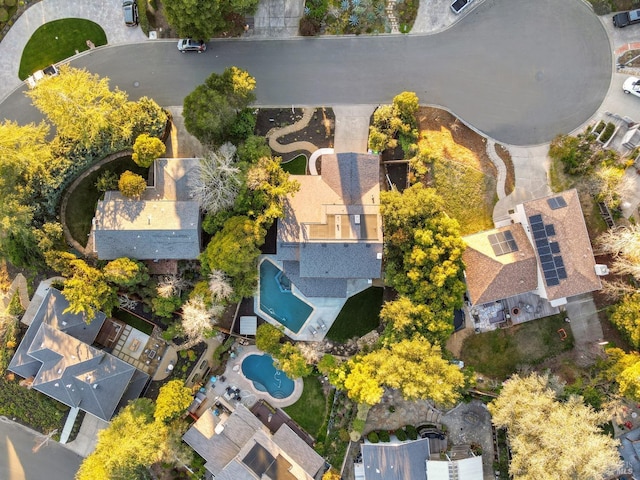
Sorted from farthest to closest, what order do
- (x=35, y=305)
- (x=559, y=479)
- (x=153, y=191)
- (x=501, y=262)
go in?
(x=35, y=305)
(x=153, y=191)
(x=501, y=262)
(x=559, y=479)

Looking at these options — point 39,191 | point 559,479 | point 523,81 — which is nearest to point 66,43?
point 39,191

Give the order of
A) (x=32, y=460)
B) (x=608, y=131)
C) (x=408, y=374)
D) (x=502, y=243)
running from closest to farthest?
(x=408, y=374) < (x=502, y=243) < (x=608, y=131) < (x=32, y=460)

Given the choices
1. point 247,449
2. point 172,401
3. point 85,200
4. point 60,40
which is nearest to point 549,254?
point 247,449

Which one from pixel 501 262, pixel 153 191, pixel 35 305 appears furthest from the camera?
pixel 35 305

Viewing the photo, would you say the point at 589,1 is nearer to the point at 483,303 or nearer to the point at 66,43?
the point at 483,303

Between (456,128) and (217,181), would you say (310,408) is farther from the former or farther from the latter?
(456,128)
